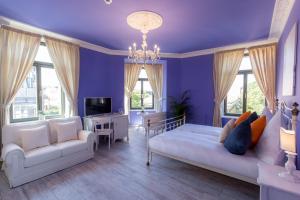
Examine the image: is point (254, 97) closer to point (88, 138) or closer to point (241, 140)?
point (241, 140)

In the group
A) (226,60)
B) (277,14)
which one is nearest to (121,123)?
(226,60)

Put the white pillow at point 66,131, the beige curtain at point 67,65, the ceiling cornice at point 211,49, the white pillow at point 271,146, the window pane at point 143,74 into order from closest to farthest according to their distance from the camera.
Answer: the white pillow at point 271,146, the ceiling cornice at point 211,49, the white pillow at point 66,131, the beige curtain at point 67,65, the window pane at point 143,74

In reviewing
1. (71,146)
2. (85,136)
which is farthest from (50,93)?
(71,146)

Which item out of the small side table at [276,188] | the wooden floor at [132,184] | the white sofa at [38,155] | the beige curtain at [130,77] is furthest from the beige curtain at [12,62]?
the small side table at [276,188]

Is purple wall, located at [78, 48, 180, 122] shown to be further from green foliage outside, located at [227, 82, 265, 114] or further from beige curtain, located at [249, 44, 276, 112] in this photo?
beige curtain, located at [249, 44, 276, 112]

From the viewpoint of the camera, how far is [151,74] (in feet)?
19.7

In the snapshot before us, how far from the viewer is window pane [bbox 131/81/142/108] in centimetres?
635

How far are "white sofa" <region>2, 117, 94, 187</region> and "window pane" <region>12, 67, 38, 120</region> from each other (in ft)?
2.31

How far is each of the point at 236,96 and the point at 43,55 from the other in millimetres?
5285

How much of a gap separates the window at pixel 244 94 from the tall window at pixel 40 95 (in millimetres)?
4795

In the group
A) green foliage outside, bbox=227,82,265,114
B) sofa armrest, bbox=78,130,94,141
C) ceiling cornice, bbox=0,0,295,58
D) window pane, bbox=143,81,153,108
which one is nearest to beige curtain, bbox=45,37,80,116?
ceiling cornice, bbox=0,0,295,58

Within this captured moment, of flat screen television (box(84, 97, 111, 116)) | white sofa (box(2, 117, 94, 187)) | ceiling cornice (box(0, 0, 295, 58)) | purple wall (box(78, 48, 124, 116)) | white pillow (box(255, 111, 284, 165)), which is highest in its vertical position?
ceiling cornice (box(0, 0, 295, 58))

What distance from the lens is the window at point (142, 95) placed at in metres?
6.35

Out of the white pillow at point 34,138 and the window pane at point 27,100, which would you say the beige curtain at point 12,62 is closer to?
the window pane at point 27,100
